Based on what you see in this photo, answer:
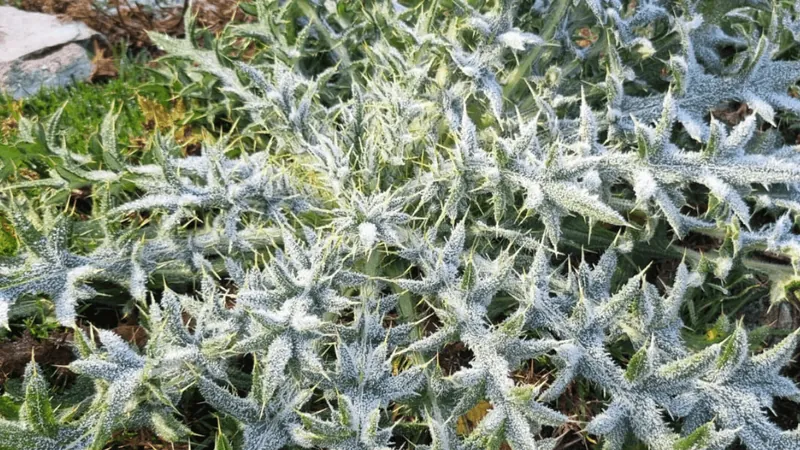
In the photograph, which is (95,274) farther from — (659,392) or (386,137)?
(659,392)

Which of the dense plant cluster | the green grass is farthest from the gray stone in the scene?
the dense plant cluster

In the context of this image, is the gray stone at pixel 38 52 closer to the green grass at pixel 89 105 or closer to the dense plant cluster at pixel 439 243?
the green grass at pixel 89 105

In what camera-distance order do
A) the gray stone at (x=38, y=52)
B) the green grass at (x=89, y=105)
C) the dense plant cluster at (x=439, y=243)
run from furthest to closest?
the gray stone at (x=38, y=52) < the green grass at (x=89, y=105) < the dense plant cluster at (x=439, y=243)

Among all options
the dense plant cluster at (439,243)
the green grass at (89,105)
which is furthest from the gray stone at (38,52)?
the dense plant cluster at (439,243)

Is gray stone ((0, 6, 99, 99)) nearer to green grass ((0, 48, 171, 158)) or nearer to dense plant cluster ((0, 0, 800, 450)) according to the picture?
green grass ((0, 48, 171, 158))

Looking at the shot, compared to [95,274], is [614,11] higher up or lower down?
higher up

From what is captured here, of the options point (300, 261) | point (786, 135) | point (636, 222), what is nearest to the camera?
point (300, 261)

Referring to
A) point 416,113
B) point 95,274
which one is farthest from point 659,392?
point 95,274
